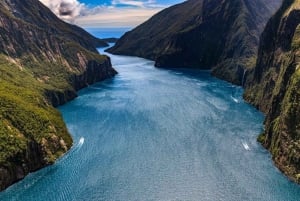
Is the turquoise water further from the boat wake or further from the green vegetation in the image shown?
the green vegetation

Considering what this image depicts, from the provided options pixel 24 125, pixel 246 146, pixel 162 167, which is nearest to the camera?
pixel 162 167

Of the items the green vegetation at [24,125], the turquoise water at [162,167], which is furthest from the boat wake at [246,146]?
the green vegetation at [24,125]

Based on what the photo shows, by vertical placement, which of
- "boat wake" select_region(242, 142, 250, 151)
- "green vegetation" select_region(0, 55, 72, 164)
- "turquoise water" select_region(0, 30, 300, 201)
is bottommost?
"turquoise water" select_region(0, 30, 300, 201)

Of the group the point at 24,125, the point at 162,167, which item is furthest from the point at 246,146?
the point at 24,125

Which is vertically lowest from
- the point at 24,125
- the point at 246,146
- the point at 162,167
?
the point at 162,167

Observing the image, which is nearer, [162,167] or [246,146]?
[162,167]

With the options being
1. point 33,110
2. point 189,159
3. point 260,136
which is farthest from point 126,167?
point 260,136

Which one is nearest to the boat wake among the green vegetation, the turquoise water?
the turquoise water

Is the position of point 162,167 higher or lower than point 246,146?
lower

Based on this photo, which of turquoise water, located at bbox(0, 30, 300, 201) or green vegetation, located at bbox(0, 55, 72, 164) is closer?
turquoise water, located at bbox(0, 30, 300, 201)

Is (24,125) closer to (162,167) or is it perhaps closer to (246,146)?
(162,167)

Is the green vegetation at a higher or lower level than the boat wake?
higher

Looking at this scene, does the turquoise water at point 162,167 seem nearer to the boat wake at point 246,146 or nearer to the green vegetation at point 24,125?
the boat wake at point 246,146
